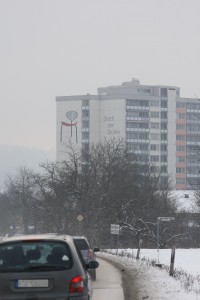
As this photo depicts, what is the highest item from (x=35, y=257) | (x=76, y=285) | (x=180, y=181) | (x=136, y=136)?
(x=136, y=136)

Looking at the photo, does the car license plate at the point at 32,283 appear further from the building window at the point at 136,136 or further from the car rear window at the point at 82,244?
the building window at the point at 136,136

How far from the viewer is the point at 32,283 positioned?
11.2m

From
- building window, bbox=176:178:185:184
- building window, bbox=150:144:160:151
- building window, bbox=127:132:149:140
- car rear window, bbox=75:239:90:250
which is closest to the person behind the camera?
car rear window, bbox=75:239:90:250

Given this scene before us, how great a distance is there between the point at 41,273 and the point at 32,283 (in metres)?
0.19

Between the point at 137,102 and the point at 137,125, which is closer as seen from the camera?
the point at 137,102

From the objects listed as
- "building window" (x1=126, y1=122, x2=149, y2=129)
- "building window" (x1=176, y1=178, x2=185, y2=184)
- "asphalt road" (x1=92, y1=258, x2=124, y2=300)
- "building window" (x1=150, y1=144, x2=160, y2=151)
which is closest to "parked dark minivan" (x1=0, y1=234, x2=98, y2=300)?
"asphalt road" (x1=92, y1=258, x2=124, y2=300)

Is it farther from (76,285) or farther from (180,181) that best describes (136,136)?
(76,285)

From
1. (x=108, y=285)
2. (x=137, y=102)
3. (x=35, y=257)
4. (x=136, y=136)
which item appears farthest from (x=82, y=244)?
(x=136, y=136)

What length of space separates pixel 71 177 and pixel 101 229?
5.68 meters

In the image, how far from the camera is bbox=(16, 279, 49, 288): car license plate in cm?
1123

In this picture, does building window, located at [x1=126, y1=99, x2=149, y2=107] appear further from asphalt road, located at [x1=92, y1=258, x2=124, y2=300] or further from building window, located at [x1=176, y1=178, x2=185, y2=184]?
asphalt road, located at [x1=92, y1=258, x2=124, y2=300]

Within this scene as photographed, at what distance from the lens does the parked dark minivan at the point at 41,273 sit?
11.2 m

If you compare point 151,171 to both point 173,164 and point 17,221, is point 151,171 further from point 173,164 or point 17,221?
point 173,164

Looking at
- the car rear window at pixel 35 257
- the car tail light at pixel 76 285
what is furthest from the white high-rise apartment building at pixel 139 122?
the car tail light at pixel 76 285
